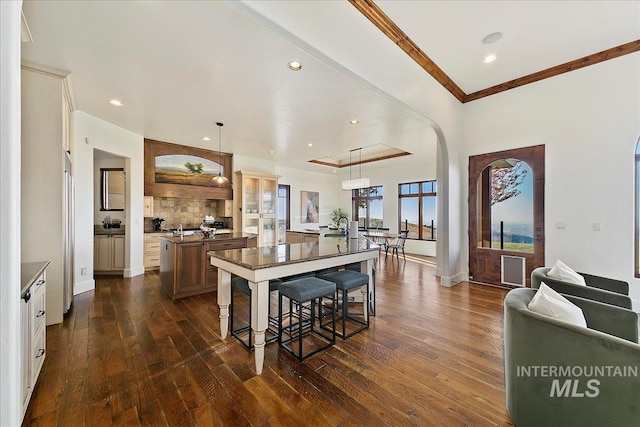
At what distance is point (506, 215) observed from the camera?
4.27 meters

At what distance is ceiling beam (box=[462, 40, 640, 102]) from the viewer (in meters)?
3.21

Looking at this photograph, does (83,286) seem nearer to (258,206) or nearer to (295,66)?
(258,206)

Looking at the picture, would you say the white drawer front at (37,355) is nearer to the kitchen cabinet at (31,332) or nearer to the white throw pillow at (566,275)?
the kitchen cabinet at (31,332)

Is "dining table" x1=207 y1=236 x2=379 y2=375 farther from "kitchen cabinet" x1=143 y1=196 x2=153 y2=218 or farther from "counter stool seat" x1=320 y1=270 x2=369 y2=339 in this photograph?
"kitchen cabinet" x1=143 y1=196 x2=153 y2=218

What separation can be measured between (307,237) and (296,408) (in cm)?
454

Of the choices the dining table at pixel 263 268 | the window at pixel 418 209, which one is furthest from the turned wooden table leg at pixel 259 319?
the window at pixel 418 209

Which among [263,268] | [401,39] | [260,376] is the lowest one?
[260,376]

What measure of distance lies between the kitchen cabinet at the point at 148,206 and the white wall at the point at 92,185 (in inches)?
13.0

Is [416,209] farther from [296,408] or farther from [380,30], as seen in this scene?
[296,408]

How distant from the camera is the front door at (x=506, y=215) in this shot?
3953 mm

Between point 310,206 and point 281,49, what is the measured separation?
7059 millimetres

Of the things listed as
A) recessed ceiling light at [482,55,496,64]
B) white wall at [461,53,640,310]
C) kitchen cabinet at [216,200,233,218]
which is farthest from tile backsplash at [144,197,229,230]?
white wall at [461,53,640,310]

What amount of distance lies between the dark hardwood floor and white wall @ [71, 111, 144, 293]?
1.40 meters

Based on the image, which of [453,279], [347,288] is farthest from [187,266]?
[453,279]
